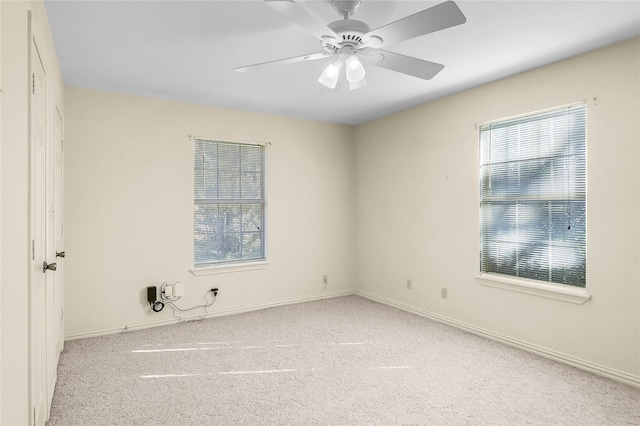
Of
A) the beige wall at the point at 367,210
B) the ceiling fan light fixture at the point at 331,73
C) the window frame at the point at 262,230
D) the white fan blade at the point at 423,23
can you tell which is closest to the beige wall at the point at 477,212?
the beige wall at the point at 367,210

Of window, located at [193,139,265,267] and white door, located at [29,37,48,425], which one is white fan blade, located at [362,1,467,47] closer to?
white door, located at [29,37,48,425]

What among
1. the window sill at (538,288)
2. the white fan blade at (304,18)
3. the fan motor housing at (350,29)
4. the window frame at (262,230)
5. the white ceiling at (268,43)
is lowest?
the window sill at (538,288)

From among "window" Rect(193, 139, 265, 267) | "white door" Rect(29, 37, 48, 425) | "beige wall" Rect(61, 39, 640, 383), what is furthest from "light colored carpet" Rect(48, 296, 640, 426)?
"window" Rect(193, 139, 265, 267)

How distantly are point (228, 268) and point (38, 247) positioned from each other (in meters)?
2.62

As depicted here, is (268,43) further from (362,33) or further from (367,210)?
Result: (367,210)

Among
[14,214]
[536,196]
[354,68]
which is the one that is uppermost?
[354,68]

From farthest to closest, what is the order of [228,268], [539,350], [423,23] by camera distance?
[228,268] → [539,350] → [423,23]

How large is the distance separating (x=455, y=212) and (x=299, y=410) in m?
2.52

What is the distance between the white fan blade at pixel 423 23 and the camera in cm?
162

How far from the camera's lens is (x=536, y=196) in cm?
324

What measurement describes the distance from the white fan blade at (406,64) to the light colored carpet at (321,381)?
210 cm

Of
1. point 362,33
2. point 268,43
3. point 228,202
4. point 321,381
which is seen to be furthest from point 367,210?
point 362,33

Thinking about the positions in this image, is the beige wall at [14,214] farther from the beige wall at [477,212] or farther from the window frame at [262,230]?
the beige wall at [477,212]

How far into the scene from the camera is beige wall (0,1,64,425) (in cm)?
122
